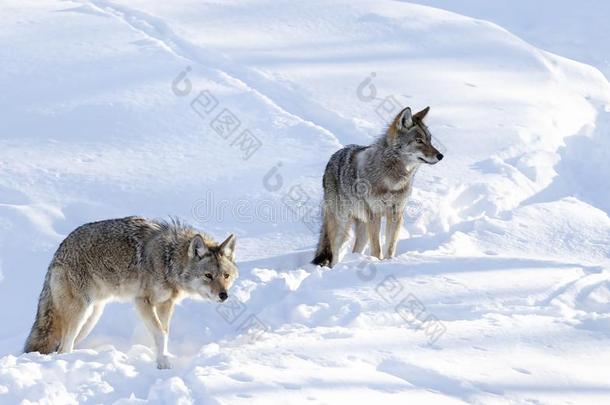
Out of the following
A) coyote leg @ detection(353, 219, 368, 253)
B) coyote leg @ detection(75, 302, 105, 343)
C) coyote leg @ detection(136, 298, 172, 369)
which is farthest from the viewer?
coyote leg @ detection(353, 219, 368, 253)

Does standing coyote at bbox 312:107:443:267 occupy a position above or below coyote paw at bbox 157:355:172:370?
above

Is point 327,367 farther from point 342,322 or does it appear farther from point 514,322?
point 514,322

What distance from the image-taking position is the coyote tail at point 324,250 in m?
10.4

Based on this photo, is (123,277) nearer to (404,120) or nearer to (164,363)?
(164,363)

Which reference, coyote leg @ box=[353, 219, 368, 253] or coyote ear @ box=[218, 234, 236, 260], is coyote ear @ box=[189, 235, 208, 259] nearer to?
coyote ear @ box=[218, 234, 236, 260]

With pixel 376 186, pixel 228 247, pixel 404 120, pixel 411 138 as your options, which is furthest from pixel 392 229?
pixel 228 247

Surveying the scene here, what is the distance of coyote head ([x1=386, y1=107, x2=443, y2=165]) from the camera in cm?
1009

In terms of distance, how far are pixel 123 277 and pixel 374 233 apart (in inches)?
136

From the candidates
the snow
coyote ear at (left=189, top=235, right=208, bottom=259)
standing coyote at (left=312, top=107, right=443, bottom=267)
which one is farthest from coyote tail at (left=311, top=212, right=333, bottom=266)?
coyote ear at (left=189, top=235, right=208, bottom=259)

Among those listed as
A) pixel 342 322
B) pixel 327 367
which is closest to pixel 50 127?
pixel 342 322

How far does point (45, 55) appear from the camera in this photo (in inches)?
605

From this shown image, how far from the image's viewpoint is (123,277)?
799 centimetres

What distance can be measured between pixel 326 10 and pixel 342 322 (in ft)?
38.8

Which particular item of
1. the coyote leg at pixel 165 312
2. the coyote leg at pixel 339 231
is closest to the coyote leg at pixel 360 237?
the coyote leg at pixel 339 231
